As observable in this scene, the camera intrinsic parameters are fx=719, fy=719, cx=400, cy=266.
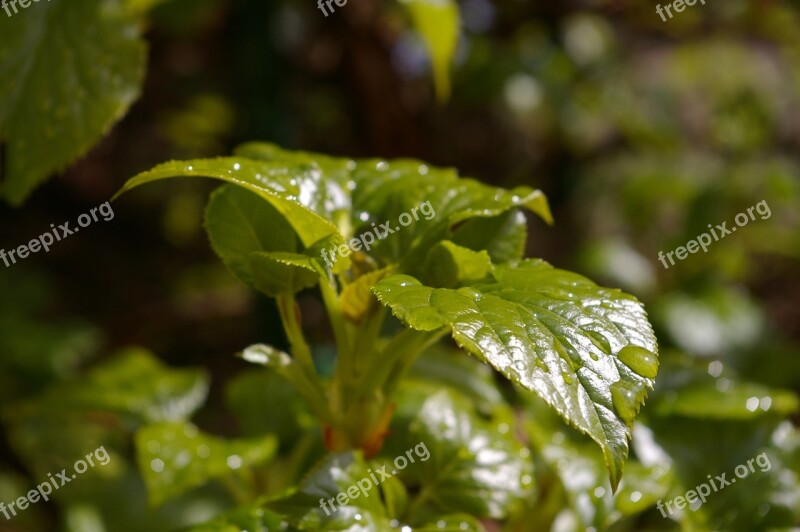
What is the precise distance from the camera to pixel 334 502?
48 cm

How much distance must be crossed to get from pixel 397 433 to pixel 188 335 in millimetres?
1403

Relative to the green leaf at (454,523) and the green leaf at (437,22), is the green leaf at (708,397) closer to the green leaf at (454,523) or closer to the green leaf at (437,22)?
the green leaf at (454,523)

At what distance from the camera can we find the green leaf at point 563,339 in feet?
1.27

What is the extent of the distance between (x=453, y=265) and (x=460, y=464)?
7.4 inches

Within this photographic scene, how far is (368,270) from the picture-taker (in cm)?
54

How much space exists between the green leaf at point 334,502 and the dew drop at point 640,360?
0.20 metres

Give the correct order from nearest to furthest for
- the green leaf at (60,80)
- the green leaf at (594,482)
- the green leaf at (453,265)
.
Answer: the green leaf at (453,265)
the green leaf at (594,482)
the green leaf at (60,80)

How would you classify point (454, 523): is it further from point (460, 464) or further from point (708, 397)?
point (708, 397)

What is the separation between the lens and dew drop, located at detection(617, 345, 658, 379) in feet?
1.34

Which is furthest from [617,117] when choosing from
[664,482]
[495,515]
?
[495,515]

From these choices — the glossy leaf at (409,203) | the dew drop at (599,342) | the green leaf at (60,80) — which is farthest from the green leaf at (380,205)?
the green leaf at (60,80)

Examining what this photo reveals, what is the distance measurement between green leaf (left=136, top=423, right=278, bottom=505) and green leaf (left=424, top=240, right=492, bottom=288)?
243 mm

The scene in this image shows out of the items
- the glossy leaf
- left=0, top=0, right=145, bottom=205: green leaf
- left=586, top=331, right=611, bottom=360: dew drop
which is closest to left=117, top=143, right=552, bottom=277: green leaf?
the glossy leaf

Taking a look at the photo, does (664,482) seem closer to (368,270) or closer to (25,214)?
(368,270)
